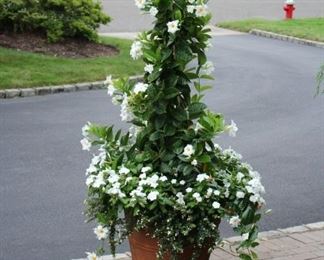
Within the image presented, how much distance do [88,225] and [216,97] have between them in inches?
276

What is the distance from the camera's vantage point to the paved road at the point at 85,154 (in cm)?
653

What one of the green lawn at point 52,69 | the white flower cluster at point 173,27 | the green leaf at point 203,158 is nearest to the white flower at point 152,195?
the green leaf at point 203,158

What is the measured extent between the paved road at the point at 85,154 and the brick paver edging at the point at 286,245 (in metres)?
0.33

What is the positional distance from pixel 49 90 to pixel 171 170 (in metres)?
9.05

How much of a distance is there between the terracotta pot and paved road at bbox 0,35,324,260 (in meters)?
1.37

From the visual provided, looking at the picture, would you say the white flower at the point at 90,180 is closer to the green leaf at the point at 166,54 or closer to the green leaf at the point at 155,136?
the green leaf at the point at 155,136

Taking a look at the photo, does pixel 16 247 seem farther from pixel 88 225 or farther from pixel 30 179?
pixel 30 179

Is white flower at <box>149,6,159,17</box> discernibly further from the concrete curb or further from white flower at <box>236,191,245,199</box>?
the concrete curb

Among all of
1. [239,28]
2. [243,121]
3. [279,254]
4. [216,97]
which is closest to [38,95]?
[216,97]

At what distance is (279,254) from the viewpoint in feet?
18.8

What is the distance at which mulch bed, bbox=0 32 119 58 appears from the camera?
1617 centimetres

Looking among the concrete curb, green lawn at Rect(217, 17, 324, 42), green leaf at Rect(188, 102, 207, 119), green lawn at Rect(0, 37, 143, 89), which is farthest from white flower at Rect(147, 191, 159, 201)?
green lawn at Rect(217, 17, 324, 42)

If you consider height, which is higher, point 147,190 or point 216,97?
point 147,190

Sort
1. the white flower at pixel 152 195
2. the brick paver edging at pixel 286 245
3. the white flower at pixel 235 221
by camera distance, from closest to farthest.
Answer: the white flower at pixel 152 195 → the white flower at pixel 235 221 → the brick paver edging at pixel 286 245
